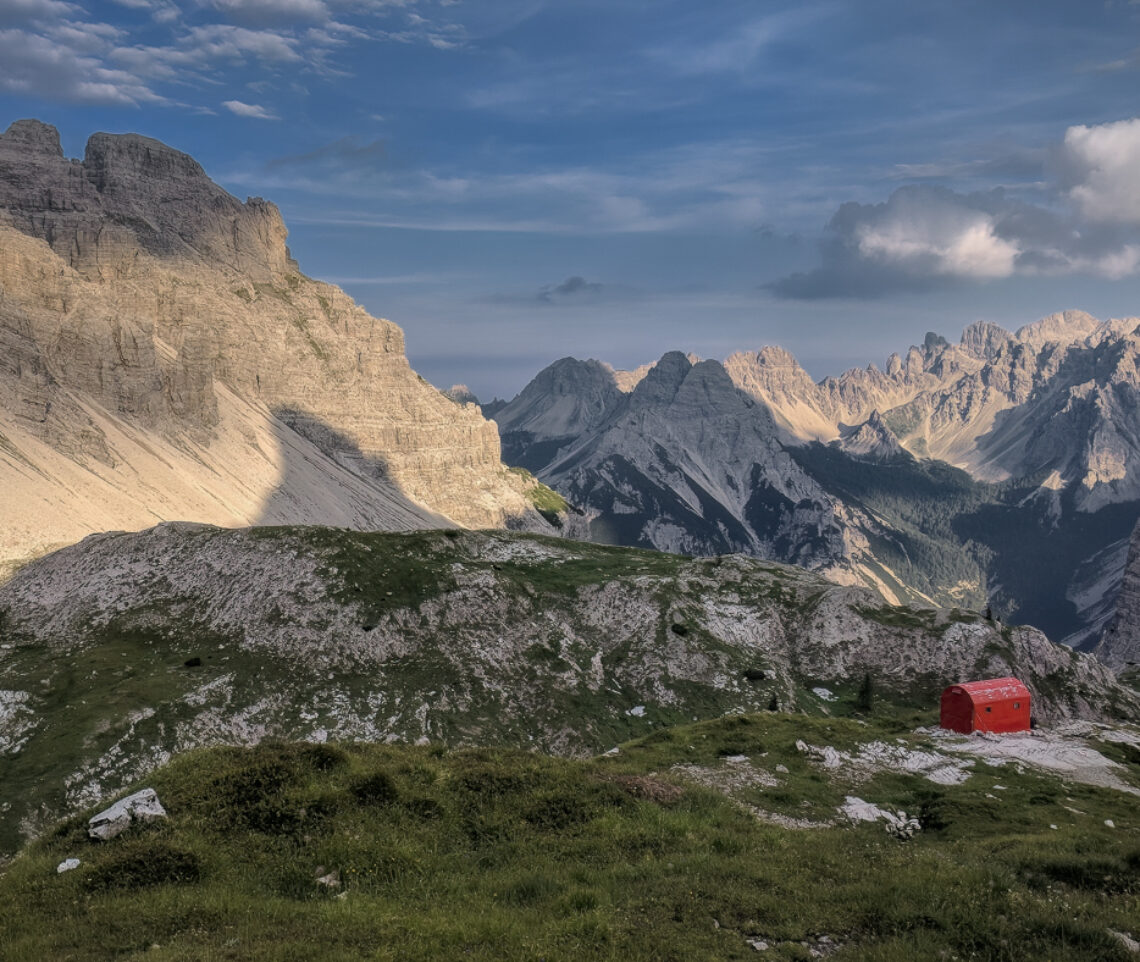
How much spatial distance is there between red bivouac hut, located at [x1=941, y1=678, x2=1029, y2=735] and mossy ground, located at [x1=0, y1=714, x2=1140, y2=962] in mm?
23393

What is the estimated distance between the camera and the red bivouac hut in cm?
5416

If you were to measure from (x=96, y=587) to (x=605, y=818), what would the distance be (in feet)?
230

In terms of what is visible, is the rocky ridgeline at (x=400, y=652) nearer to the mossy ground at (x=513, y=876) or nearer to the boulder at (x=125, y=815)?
the boulder at (x=125, y=815)

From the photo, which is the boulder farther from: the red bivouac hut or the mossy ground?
the red bivouac hut

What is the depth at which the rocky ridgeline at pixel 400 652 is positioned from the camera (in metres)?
60.0

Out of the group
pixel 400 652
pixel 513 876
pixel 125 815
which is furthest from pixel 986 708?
pixel 125 815

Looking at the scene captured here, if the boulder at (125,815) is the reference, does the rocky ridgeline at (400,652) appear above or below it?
below

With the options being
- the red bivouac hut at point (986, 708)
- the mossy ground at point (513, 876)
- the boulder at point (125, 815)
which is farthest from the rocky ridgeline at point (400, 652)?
the mossy ground at point (513, 876)

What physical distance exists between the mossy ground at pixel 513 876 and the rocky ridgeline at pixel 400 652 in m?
34.6

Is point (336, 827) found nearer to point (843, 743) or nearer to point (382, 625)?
point (843, 743)

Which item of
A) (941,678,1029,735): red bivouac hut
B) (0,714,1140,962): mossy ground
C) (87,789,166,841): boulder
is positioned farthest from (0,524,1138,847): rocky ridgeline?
(0,714,1140,962): mossy ground

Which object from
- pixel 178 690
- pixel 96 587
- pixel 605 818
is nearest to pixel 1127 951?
pixel 605 818

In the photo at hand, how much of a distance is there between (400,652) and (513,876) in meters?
52.8

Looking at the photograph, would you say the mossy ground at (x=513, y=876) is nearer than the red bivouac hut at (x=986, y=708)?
Yes
